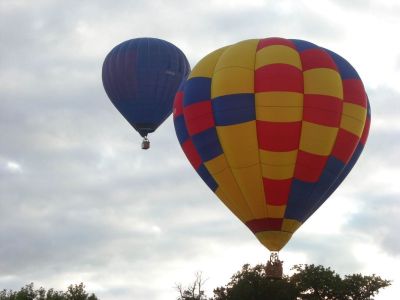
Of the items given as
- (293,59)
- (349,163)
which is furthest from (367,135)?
(293,59)

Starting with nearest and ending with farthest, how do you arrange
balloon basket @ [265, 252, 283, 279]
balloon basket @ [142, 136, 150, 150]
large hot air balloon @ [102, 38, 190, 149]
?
balloon basket @ [265, 252, 283, 279], large hot air balloon @ [102, 38, 190, 149], balloon basket @ [142, 136, 150, 150]

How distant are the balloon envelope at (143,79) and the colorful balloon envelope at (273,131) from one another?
1011cm

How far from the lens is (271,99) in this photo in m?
27.7

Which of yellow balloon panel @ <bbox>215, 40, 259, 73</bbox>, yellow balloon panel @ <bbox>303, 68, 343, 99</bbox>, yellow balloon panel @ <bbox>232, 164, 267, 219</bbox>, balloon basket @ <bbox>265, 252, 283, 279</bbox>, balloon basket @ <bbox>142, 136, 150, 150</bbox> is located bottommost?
balloon basket @ <bbox>265, 252, 283, 279</bbox>

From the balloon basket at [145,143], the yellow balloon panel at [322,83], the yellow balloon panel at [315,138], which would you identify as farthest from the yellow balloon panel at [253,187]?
the balloon basket at [145,143]

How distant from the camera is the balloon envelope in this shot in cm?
3891

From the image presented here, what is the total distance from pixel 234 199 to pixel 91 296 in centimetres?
2973

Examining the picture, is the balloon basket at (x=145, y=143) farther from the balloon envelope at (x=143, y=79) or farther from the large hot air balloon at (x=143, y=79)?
the balloon envelope at (x=143, y=79)

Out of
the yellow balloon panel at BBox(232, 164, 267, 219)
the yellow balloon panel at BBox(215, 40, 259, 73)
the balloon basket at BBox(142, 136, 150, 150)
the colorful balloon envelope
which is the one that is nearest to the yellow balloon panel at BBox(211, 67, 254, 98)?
the colorful balloon envelope

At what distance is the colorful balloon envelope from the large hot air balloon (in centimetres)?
1012

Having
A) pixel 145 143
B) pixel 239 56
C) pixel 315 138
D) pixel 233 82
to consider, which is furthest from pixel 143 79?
pixel 315 138

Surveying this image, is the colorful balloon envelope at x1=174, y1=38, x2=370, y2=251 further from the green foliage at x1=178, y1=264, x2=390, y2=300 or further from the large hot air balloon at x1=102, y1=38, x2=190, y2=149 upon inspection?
the green foliage at x1=178, y1=264, x2=390, y2=300

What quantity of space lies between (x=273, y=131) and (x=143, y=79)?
12.5 m

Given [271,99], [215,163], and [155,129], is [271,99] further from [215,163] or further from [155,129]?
[155,129]
